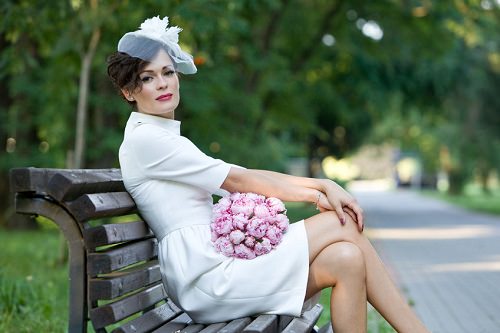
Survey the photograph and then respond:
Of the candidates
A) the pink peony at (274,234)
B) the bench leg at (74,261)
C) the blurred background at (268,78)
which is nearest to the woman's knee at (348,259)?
the pink peony at (274,234)

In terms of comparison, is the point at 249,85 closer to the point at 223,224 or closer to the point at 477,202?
the point at 223,224

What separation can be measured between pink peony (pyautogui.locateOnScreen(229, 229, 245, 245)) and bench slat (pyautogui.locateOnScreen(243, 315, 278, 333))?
12.4 inches

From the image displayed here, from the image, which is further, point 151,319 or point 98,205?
point 151,319

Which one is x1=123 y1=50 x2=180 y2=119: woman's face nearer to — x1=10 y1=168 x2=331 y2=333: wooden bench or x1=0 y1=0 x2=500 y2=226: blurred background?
x1=10 y1=168 x2=331 y2=333: wooden bench

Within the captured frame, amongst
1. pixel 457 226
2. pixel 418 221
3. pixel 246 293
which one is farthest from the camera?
pixel 418 221

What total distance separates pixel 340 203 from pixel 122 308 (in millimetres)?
997

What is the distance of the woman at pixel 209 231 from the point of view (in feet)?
12.5

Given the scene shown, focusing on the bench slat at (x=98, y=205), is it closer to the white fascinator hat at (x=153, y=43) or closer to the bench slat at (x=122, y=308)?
the bench slat at (x=122, y=308)

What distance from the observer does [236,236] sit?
383cm

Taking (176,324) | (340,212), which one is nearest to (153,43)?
(340,212)

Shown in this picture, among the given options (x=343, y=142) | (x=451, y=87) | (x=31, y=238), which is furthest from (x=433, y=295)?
(x=343, y=142)

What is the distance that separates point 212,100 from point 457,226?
6802 mm

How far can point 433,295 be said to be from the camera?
8406 millimetres

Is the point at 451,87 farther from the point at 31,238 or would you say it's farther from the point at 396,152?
the point at 396,152
